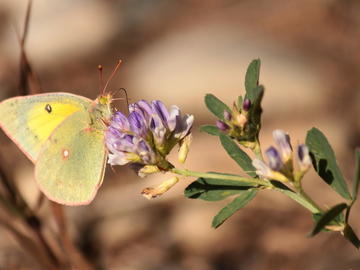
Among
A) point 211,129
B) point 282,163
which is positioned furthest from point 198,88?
point 282,163

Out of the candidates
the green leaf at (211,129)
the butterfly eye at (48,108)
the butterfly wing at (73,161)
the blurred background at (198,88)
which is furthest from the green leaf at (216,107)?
the blurred background at (198,88)

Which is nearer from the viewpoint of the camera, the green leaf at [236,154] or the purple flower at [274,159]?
the purple flower at [274,159]

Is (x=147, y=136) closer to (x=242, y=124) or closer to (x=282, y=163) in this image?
(x=242, y=124)

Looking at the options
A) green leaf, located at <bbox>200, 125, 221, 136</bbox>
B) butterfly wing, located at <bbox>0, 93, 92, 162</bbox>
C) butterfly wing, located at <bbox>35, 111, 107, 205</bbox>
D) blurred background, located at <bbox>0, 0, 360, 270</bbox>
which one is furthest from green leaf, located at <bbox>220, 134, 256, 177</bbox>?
blurred background, located at <bbox>0, 0, 360, 270</bbox>

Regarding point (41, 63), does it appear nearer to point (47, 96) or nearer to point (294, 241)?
point (294, 241)

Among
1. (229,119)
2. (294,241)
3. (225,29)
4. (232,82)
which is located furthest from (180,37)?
(229,119)

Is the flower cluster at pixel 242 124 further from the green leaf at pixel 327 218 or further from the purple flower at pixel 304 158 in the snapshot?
the green leaf at pixel 327 218
